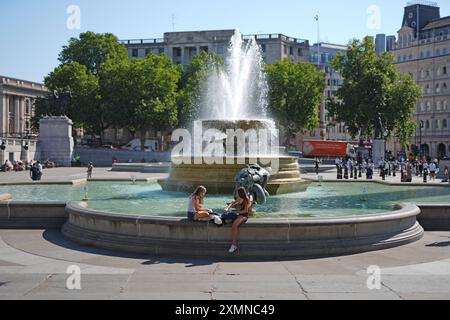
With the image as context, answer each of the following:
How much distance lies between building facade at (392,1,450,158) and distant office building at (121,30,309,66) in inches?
673

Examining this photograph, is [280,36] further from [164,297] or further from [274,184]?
[164,297]

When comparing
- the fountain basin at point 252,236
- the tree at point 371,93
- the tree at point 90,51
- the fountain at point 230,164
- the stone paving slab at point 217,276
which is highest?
the tree at point 90,51

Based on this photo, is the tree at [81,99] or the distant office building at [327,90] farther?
the distant office building at [327,90]

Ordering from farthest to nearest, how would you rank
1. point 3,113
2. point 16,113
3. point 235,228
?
point 16,113 < point 3,113 < point 235,228

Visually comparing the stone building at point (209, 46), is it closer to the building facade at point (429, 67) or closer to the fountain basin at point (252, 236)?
the building facade at point (429, 67)

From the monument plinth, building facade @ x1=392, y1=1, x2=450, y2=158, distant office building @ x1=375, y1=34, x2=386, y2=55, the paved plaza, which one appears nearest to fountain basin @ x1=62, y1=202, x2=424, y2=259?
the paved plaza

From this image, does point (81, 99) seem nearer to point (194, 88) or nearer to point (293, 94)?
point (194, 88)

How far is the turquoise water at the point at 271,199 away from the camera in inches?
562

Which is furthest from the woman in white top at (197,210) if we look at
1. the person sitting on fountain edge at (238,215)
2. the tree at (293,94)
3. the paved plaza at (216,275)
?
the tree at (293,94)

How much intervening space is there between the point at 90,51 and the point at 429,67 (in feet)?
169

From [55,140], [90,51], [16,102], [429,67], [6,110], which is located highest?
[90,51]

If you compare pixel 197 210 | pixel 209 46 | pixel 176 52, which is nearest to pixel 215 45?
pixel 209 46

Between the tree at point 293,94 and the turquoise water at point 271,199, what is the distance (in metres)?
43.6

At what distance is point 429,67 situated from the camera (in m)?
87.1
